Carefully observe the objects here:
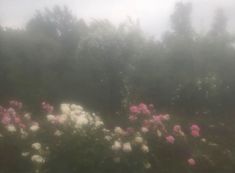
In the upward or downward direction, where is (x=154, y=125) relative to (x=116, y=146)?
upward

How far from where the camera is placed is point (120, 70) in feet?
65.4

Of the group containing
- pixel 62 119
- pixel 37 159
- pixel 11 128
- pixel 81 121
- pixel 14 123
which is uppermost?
pixel 14 123

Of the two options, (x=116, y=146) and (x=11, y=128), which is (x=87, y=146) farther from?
(x=11, y=128)

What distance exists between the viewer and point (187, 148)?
10.2 meters

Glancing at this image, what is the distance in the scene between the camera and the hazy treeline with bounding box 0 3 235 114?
2002 centimetres

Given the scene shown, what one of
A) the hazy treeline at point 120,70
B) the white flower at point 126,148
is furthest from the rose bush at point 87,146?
the hazy treeline at point 120,70

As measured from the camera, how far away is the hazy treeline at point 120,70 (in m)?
20.0

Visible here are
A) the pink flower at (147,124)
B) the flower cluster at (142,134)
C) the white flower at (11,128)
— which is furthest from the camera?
the pink flower at (147,124)

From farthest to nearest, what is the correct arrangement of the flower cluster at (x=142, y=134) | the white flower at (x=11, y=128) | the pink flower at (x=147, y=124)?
the pink flower at (x=147, y=124)
the white flower at (x=11, y=128)
the flower cluster at (x=142, y=134)

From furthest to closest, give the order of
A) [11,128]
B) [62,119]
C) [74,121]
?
[11,128]
[62,119]
[74,121]

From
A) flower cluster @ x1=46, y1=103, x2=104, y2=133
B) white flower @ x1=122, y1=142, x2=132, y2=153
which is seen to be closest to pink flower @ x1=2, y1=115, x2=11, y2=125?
flower cluster @ x1=46, y1=103, x2=104, y2=133

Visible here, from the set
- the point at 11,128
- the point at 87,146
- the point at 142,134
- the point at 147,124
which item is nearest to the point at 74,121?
the point at 87,146

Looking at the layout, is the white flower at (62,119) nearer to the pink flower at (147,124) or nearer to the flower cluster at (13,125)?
the flower cluster at (13,125)

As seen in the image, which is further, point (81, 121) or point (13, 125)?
point (13, 125)
